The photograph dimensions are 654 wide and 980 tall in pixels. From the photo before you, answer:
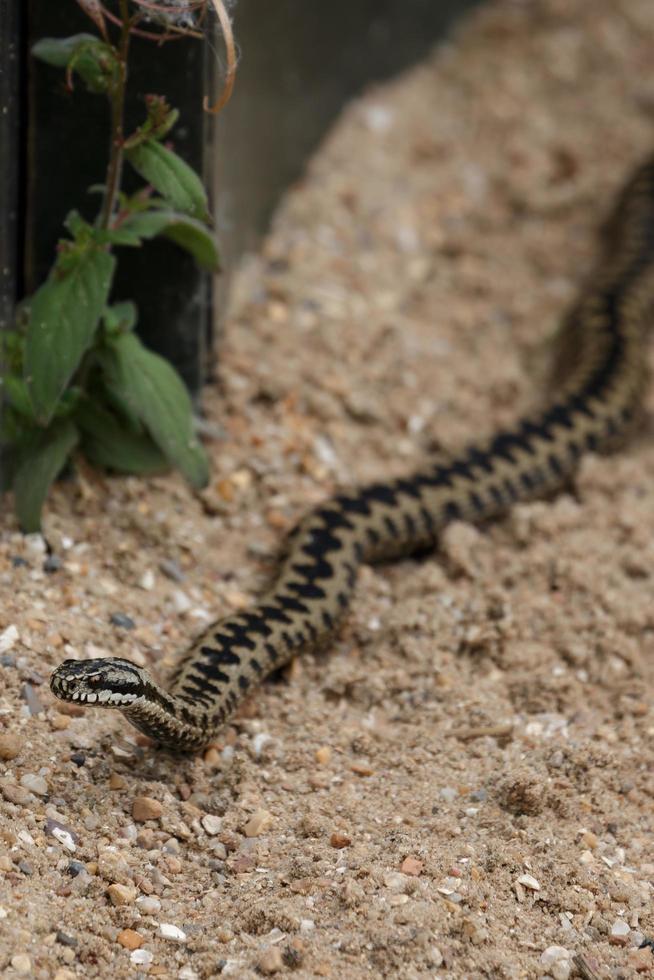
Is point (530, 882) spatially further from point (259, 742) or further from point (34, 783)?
point (34, 783)

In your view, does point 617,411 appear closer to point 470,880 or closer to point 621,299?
point 621,299

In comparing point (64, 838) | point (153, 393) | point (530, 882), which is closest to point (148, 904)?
point (64, 838)

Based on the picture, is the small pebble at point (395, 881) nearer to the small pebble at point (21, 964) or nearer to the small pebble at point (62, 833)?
the small pebble at point (62, 833)

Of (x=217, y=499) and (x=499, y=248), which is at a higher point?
(x=499, y=248)

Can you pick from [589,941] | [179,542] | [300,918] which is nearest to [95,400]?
[179,542]

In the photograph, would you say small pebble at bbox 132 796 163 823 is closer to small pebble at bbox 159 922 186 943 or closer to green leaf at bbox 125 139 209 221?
small pebble at bbox 159 922 186 943

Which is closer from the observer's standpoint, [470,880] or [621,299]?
[470,880]

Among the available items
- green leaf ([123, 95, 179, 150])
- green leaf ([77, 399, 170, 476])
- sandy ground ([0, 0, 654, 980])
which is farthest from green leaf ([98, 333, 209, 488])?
green leaf ([123, 95, 179, 150])
